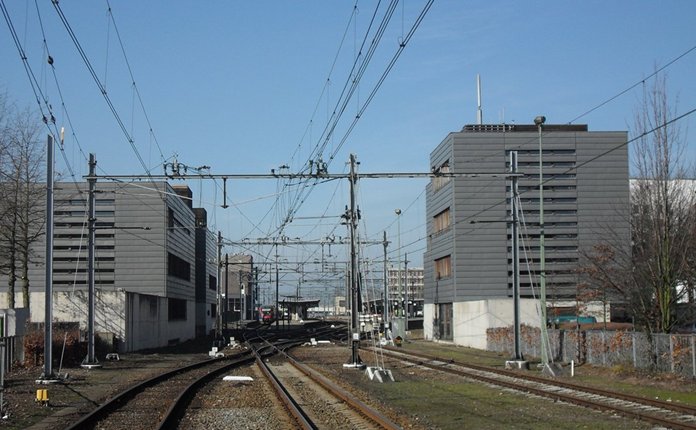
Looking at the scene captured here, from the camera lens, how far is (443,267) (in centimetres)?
6406

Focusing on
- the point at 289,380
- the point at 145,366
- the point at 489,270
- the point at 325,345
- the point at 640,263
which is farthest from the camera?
the point at 325,345

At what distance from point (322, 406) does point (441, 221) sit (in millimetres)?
43920

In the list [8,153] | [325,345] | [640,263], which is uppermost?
[8,153]

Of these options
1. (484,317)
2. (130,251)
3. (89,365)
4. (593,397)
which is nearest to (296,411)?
(593,397)

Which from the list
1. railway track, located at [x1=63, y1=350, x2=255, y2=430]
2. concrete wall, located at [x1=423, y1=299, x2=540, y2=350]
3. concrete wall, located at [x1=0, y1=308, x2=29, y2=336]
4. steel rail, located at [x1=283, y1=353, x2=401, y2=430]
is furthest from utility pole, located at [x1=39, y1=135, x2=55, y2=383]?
concrete wall, located at [x1=423, y1=299, x2=540, y2=350]

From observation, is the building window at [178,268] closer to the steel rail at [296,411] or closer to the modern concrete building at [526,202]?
the modern concrete building at [526,202]

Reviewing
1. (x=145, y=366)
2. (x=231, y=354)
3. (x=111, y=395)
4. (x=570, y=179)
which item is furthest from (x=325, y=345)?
(x=111, y=395)

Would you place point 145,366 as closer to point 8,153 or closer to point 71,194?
point 8,153

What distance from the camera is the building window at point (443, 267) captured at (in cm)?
6144

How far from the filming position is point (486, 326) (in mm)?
48844

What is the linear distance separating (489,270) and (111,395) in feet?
126

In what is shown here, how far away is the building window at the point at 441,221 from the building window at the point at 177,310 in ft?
71.4

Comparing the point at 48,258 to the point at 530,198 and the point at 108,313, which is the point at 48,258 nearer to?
the point at 108,313

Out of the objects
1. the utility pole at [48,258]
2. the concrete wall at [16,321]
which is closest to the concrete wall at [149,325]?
the concrete wall at [16,321]
